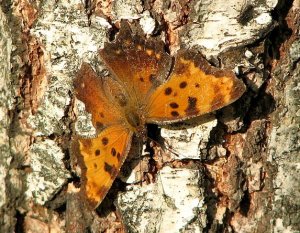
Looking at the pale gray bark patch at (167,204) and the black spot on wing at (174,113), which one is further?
the black spot on wing at (174,113)

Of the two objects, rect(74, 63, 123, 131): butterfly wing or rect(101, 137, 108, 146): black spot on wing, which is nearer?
rect(74, 63, 123, 131): butterfly wing

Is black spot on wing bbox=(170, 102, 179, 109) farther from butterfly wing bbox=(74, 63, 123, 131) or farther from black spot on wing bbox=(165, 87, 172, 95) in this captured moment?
butterfly wing bbox=(74, 63, 123, 131)

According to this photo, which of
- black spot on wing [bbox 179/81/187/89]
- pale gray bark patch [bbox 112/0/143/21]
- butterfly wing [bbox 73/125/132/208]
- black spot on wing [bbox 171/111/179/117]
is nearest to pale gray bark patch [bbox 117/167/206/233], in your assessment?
butterfly wing [bbox 73/125/132/208]

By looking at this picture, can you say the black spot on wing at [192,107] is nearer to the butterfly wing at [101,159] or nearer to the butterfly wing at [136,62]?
the butterfly wing at [136,62]

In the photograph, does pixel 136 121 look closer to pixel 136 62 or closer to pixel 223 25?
pixel 136 62

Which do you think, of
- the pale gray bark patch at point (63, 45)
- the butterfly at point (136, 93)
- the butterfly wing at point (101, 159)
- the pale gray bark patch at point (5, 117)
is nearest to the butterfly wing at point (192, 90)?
the butterfly at point (136, 93)

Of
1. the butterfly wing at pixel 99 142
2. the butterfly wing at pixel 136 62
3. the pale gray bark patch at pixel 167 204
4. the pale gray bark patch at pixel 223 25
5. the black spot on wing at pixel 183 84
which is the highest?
the pale gray bark patch at pixel 223 25

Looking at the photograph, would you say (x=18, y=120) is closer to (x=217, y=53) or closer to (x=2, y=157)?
(x=2, y=157)
